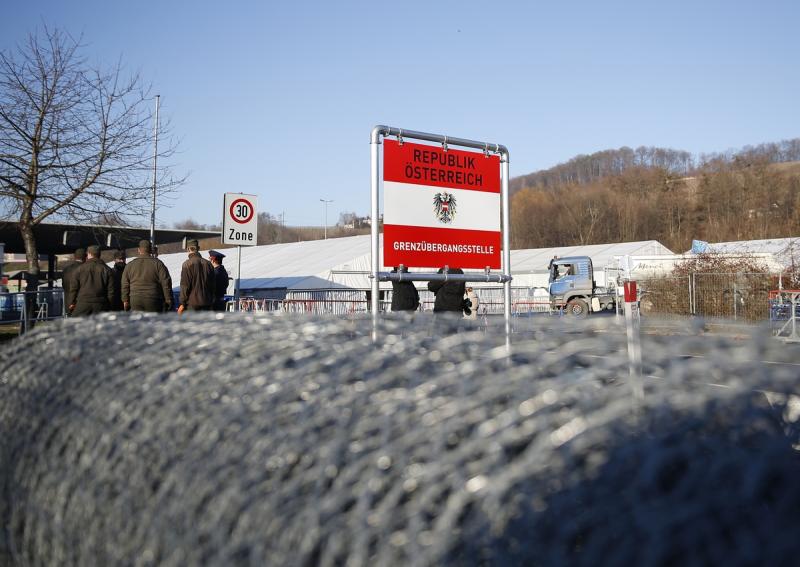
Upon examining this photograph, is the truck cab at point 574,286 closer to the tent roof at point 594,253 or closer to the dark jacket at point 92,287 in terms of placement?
the tent roof at point 594,253

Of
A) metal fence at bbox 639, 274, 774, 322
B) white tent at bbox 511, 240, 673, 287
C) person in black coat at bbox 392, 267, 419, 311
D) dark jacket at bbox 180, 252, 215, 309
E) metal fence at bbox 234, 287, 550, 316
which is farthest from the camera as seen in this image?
white tent at bbox 511, 240, 673, 287

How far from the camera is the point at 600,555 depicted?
105cm

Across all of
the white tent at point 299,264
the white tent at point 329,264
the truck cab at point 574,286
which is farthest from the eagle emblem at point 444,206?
the truck cab at point 574,286

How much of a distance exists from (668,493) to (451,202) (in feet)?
19.7

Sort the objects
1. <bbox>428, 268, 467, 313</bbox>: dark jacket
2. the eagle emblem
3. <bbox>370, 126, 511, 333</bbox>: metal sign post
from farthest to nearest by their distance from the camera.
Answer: <bbox>428, 268, 467, 313</bbox>: dark jacket → the eagle emblem → <bbox>370, 126, 511, 333</bbox>: metal sign post

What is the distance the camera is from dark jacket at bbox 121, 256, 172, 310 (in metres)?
10.2

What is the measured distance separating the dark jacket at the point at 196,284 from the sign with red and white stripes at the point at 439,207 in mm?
4905

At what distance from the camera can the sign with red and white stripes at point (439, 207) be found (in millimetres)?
6617

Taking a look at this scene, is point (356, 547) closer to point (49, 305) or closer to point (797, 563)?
point (797, 563)

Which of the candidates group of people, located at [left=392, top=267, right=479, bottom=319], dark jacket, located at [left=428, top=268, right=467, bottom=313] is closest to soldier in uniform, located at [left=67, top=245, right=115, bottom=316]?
group of people, located at [left=392, top=267, right=479, bottom=319]

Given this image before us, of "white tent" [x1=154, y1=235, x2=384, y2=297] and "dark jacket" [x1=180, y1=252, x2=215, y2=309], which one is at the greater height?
"white tent" [x1=154, y1=235, x2=384, y2=297]

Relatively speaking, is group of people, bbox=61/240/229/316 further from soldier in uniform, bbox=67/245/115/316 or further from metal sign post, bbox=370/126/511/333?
metal sign post, bbox=370/126/511/333

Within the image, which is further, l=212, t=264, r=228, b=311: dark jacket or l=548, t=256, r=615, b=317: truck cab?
l=548, t=256, r=615, b=317: truck cab

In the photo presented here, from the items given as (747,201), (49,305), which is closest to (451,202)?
(49,305)
